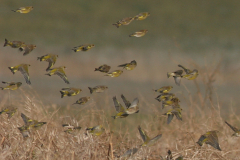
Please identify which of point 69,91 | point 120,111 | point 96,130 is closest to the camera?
point 120,111

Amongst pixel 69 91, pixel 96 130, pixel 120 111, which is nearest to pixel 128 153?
pixel 96 130

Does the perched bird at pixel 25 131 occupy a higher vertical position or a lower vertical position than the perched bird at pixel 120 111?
lower

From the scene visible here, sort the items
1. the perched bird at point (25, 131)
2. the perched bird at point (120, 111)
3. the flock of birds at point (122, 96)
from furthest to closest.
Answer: the perched bird at point (25, 131)
the flock of birds at point (122, 96)
the perched bird at point (120, 111)

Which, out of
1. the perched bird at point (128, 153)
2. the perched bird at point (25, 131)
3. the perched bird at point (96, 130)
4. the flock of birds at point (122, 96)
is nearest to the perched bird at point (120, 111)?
the flock of birds at point (122, 96)

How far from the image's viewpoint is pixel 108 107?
22.8 ft

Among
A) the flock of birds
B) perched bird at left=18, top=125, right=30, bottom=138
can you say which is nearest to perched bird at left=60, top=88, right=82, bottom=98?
the flock of birds

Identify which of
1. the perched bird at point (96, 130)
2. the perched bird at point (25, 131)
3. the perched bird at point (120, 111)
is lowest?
the perched bird at point (25, 131)

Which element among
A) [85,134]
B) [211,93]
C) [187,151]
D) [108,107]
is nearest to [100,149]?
[85,134]

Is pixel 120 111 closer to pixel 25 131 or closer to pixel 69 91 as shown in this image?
pixel 69 91

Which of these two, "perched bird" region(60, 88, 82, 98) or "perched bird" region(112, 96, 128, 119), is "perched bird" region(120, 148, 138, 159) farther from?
"perched bird" region(60, 88, 82, 98)

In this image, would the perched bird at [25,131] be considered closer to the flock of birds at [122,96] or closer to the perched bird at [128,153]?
the flock of birds at [122,96]

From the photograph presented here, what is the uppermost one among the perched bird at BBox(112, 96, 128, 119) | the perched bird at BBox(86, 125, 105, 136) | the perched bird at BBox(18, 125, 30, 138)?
the perched bird at BBox(112, 96, 128, 119)

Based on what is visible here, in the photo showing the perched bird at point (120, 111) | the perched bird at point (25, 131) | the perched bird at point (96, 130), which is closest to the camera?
the perched bird at point (120, 111)

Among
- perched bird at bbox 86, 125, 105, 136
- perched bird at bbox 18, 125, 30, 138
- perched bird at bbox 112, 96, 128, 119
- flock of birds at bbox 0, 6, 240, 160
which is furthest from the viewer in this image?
perched bird at bbox 18, 125, 30, 138
